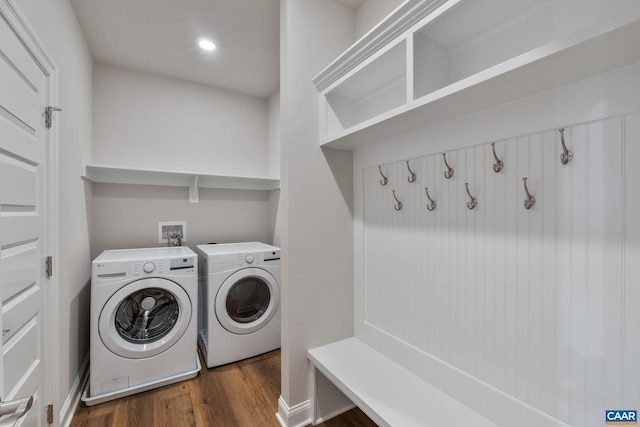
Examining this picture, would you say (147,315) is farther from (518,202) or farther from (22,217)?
(518,202)

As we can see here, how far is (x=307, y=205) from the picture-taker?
1609 mm

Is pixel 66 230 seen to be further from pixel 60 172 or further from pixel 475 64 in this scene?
pixel 475 64

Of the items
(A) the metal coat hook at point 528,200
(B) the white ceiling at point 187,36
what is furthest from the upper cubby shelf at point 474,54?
(B) the white ceiling at point 187,36

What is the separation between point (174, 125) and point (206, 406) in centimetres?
239

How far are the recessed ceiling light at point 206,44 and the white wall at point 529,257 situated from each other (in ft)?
5.49

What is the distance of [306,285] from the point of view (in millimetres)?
1612

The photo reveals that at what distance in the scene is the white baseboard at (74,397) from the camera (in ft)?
5.11

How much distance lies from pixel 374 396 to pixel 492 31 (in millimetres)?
1564

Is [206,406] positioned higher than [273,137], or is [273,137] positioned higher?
[273,137]

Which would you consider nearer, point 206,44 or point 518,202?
point 518,202

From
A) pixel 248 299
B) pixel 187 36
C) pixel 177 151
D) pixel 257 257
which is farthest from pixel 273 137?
pixel 248 299

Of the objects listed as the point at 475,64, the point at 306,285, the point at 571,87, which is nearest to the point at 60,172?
the point at 306,285

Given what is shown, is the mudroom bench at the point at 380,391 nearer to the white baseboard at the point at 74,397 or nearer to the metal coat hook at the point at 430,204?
the metal coat hook at the point at 430,204

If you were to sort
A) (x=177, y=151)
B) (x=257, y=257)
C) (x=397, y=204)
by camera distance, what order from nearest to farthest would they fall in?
(x=397, y=204) < (x=257, y=257) < (x=177, y=151)
